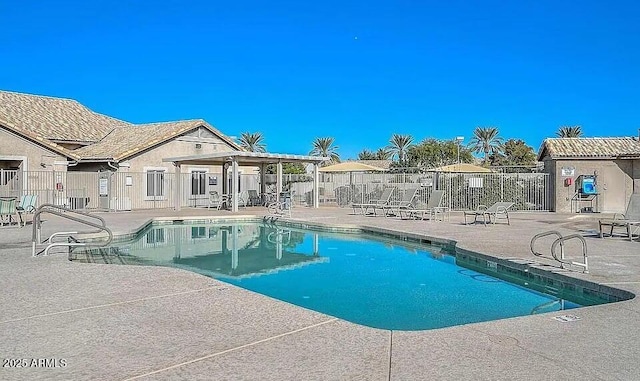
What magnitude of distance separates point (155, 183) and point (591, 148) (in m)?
21.9

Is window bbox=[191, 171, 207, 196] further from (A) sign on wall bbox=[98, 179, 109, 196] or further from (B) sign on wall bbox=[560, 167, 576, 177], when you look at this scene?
(B) sign on wall bbox=[560, 167, 576, 177]

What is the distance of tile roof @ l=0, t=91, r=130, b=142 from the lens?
27328 millimetres

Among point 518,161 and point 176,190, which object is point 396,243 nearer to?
point 176,190

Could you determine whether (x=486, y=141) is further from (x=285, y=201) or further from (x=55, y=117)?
(x=55, y=117)

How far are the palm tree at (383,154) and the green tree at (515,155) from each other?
13.2 meters

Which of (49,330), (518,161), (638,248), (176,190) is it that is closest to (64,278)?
A: (49,330)

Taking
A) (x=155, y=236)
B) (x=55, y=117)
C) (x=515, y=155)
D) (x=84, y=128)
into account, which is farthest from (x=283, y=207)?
(x=515, y=155)

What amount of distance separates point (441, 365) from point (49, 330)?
11.4 feet

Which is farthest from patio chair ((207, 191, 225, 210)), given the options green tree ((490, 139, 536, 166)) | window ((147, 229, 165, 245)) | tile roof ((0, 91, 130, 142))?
green tree ((490, 139, 536, 166))

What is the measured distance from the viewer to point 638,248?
10.3m

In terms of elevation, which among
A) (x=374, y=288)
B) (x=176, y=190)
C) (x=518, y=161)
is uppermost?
(x=518, y=161)

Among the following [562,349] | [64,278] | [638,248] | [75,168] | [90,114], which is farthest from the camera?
[90,114]

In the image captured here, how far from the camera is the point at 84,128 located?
30.8 metres

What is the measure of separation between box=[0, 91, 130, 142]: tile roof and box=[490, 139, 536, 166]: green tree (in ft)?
126
